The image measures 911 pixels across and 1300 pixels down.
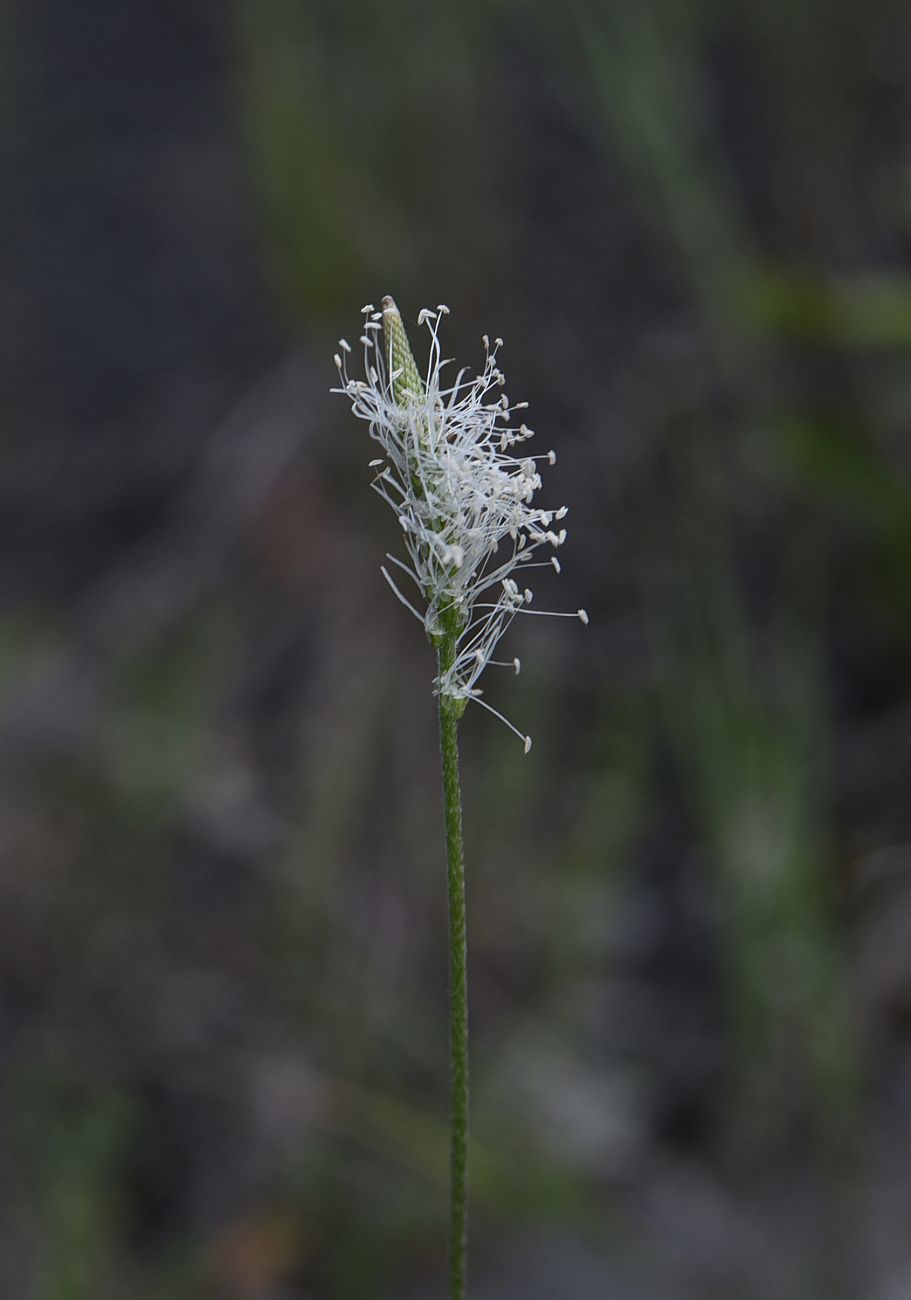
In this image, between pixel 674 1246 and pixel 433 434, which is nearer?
pixel 433 434

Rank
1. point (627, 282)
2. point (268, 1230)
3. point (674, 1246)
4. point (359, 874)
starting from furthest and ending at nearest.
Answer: point (627, 282)
point (359, 874)
point (268, 1230)
point (674, 1246)

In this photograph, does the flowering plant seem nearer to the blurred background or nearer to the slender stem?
the slender stem

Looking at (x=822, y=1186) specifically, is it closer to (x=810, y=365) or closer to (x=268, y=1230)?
(x=268, y=1230)

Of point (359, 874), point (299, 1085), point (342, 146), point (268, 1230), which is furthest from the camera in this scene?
point (342, 146)

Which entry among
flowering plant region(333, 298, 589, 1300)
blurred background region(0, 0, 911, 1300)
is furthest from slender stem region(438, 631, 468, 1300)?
blurred background region(0, 0, 911, 1300)

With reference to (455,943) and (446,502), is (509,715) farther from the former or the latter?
(455,943)

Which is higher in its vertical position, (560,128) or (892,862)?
(560,128)

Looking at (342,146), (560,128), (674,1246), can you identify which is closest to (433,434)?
(674,1246)

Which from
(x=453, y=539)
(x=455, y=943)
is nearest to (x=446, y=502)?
(x=453, y=539)
